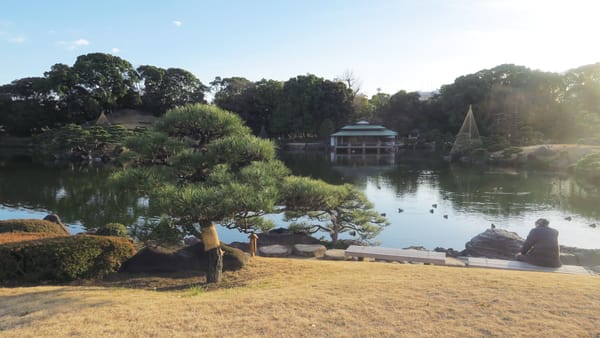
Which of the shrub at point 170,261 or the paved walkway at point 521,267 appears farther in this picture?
the paved walkway at point 521,267

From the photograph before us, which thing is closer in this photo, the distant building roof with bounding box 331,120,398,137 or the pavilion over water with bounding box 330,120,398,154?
the distant building roof with bounding box 331,120,398,137

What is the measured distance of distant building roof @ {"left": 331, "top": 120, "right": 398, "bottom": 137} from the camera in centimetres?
4338

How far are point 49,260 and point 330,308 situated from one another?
3.98 m

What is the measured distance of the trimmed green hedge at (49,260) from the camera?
547 cm

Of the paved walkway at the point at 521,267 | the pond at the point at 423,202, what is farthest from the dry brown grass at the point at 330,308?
the pond at the point at 423,202

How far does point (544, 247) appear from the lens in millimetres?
6355

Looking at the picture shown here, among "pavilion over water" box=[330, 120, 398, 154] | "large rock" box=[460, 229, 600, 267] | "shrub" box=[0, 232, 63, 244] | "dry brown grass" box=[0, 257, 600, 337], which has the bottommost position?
"large rock" box=[460, 229, 600, 267]

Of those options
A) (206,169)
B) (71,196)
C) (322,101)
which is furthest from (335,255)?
(322,101)

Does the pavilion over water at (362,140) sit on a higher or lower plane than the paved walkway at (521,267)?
higher

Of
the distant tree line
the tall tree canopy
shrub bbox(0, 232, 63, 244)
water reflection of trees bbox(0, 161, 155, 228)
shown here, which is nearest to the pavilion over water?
the distant tree line

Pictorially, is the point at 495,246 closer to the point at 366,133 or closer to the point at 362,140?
the point at 366,133

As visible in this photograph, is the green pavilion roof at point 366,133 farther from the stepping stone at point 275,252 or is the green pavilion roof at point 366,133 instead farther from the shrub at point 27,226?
the shrub at point 27,226

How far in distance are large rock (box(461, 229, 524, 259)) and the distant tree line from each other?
99.3 feet

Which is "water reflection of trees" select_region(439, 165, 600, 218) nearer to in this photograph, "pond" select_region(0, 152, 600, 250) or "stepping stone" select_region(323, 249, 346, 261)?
"pond" select_region(0, 152, 600, 250)
